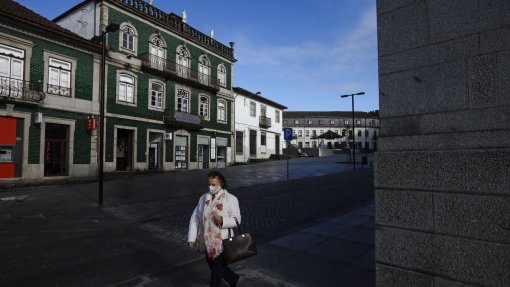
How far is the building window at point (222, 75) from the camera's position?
3023 cm

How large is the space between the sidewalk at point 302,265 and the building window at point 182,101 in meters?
20.8

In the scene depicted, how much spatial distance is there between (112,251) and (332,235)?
4291 millimetres

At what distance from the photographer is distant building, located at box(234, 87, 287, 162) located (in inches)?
1328

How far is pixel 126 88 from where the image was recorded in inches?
846

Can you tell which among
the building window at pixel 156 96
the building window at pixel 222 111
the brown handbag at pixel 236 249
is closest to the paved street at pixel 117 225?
the brown handbag at pixel 236 249

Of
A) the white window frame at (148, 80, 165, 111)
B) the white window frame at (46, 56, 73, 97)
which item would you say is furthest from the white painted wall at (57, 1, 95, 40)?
the white window frame at (148, 80, 165, 111)

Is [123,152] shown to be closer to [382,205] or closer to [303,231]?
[303,231]

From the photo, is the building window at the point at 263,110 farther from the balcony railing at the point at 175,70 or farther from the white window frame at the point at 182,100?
the white window frame at the point at 182,100

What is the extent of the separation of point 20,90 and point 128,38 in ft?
26.5

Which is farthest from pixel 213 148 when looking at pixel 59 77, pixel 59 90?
pixel 59 77

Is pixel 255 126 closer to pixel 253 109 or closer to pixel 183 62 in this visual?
pixel 253 109

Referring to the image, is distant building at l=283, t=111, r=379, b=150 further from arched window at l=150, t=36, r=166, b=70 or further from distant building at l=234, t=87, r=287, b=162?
arched window at l=150, t=36, r=166, b=70

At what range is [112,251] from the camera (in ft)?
18.9

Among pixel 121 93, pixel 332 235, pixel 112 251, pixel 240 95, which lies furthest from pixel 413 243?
pixel 240 95
